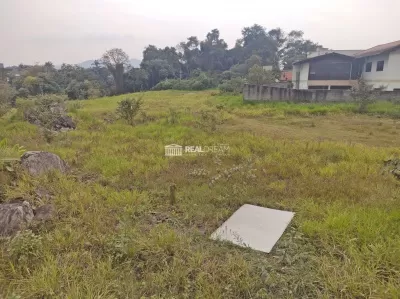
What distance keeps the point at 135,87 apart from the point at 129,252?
35158 millimetres

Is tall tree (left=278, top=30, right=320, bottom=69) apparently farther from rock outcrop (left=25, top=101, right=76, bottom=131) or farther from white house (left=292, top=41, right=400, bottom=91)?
rock outcrop (left=25, top=101, right=76, bottom=131)

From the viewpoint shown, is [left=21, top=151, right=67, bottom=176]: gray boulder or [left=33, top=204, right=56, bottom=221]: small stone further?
[left=21, top=151, right=67, bottom=176]: gray boulder

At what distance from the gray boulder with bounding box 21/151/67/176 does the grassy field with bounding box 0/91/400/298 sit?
0.23 m

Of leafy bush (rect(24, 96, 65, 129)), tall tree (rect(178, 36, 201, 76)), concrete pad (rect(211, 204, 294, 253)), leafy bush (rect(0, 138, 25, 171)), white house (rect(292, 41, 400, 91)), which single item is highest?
tall tree (rect(178, 36, 201, 76))

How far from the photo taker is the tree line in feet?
95.1

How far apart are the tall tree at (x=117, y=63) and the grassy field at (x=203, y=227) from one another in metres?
30.9

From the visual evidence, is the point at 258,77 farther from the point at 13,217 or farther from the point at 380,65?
the point at 13,217

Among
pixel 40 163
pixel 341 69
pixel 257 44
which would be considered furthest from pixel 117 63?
pixel 40 163

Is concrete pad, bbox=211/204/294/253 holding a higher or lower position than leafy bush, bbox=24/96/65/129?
lower

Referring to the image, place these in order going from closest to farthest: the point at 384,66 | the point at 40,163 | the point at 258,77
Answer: the point at 40,163 < the point at 384,66 < the point at 258,77

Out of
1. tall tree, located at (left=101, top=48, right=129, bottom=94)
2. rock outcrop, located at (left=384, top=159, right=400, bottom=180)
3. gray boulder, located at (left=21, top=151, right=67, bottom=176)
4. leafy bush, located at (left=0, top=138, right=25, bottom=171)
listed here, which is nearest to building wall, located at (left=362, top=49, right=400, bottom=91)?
rock outcrop, located at (left=384, top=159, right=400, bottom=180)

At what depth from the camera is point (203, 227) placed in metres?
2.60

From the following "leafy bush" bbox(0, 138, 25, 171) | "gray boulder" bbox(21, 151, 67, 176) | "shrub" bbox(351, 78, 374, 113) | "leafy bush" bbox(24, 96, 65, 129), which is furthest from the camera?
"shrub" bbox(351, 78, 374, 113)

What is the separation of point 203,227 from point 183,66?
40430 millimetres
